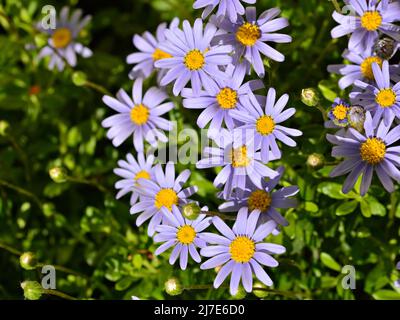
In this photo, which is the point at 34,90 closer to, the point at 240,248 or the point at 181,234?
the point at 181,234

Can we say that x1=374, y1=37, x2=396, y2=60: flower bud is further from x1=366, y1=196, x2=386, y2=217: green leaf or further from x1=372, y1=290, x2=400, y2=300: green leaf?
x1=372, y1=290, x2=400, y2=300: green leaf

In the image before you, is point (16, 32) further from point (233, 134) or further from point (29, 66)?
point (233, 134)

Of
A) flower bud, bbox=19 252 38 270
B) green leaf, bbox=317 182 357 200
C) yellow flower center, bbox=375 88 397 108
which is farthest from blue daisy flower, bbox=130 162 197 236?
yellow flower center, bbox=375 88 397 108

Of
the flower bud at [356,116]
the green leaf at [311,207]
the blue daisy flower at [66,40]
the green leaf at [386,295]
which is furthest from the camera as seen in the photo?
the blue daisy flower at [66,40]

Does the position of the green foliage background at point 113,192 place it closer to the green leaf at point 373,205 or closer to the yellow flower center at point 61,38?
the green leaf at point 373,205

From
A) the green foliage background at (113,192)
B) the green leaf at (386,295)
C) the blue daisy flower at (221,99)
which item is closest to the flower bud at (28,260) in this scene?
the green foliage background at (113,192)

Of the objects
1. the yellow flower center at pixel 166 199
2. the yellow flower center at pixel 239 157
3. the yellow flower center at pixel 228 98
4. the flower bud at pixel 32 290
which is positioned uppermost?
the yellow flower center at pixel 228 98
